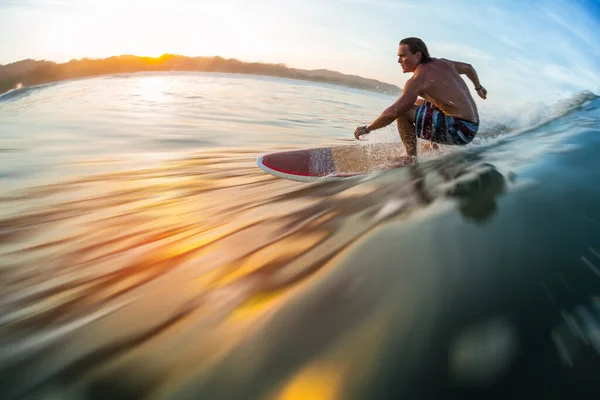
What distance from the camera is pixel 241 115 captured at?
422 inches

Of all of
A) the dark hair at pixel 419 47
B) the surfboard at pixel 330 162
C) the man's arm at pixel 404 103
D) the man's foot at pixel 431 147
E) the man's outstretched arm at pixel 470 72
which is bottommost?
the surfboard at pixel 330 162

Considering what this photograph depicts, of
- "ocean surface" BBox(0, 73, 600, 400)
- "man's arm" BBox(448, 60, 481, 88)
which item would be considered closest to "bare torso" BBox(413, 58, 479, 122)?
"man's arm" BBox(448, 60, 481, 88)

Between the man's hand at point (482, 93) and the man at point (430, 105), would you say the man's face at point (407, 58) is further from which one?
the man's hand at point (482, 93)

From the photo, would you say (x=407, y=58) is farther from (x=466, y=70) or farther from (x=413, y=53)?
(x=466, y=70)

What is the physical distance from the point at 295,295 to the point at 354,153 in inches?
130

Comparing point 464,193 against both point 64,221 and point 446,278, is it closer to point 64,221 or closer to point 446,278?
point 446,278

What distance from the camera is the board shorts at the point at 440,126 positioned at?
12.4ft

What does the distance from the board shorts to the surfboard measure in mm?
382

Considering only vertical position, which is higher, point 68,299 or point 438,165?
point 438,165

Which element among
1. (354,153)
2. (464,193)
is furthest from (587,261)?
(354,153)

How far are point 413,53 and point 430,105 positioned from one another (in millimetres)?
589

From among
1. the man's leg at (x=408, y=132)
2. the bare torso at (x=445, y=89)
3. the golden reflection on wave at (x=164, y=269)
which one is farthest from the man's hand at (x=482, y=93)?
the golden reflection on wave at (x=164, y=269)

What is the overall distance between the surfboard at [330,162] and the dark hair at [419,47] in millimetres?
1053

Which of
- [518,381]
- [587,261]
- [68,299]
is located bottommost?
[68,299]
